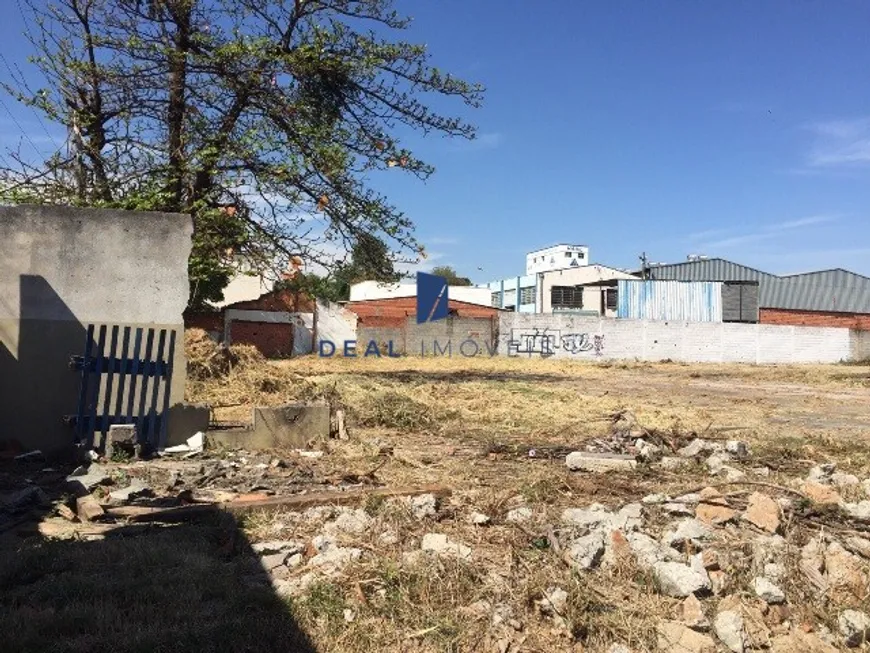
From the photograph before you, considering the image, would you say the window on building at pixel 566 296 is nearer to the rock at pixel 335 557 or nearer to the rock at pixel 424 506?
the rock at pixel 424 506

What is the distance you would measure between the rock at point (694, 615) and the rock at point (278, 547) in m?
2.18

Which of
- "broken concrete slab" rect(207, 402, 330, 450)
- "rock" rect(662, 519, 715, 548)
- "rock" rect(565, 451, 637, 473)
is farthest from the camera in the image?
"broken concrete slab" rect(207, 402, 330, 450)

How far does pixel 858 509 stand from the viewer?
498 centimetres

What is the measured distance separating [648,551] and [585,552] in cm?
39

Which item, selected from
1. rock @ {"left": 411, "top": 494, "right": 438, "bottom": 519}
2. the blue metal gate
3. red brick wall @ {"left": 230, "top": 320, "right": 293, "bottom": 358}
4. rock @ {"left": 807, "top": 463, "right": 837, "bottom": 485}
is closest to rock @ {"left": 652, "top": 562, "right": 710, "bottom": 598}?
rock @ {"left": 411, "top": 494, "right": 438, "bottom": 519}

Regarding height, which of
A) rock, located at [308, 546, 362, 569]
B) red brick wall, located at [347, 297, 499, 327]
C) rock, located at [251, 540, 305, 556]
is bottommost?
rock, located at [251, 540, 305, 556]

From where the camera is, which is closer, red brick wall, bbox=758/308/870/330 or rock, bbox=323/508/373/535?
rock, bbox=323/508/373/535

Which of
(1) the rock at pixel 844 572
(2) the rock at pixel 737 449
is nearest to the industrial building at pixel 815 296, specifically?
(2) the rock at pixel 737 449

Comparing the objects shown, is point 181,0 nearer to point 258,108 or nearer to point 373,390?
point 258,108

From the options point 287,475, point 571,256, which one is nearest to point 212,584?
point 287,475

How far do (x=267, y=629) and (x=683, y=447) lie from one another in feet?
19.9

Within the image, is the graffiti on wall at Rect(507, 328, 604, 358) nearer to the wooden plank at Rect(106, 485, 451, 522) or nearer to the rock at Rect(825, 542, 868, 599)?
the wooden plank at Rect(106, 485, 451, 522)

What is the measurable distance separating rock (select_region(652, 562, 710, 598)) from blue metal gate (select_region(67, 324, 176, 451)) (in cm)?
583

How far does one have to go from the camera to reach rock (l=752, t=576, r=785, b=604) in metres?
3.76
